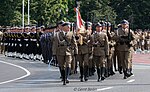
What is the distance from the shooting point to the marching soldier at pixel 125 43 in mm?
17031

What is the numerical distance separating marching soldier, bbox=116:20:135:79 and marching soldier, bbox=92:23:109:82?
42.5 inches

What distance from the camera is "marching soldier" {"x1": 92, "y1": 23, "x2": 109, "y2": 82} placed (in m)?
16.2

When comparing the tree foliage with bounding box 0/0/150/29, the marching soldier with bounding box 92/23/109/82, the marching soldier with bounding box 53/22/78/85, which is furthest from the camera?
the tree foliage with bounding box 0/0/150/29

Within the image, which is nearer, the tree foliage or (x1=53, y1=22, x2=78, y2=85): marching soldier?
(x1=53, y1=22, x2=78, y2=85): marching soldier

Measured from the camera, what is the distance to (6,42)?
30156mm

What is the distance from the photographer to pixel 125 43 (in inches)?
679

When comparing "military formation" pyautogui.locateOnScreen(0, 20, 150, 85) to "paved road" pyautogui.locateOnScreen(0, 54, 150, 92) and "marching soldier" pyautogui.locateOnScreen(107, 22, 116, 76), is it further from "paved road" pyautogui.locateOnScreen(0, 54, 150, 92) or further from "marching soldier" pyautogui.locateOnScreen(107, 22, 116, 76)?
"paved road" pyautogui.locateOnScreen(0, 54, 150, 92)

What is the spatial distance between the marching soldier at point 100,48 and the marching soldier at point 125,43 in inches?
42.5

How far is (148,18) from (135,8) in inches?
88.1

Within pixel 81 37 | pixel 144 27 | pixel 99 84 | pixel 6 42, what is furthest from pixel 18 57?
pixel 144 27

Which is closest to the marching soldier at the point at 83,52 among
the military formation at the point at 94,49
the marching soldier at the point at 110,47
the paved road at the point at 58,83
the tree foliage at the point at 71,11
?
the military formation at the point at 94,49

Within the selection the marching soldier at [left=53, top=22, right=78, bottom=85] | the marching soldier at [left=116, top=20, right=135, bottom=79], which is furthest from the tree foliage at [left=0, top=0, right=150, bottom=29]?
the marching soldier at [left=53, top=22, right=78, bottom=85]

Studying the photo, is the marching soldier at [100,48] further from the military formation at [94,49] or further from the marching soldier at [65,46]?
the marching soldier at [65,46]

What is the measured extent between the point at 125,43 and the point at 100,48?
1.33m
